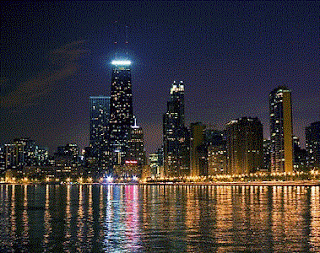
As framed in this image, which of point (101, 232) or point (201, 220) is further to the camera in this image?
point (201, 220)

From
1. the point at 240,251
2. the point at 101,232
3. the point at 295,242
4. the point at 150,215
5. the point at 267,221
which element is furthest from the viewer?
the point at 150,215

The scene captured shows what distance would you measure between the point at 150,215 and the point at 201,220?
9988 mm

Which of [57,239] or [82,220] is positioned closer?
[57,239]

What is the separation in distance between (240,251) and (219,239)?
21.1ft

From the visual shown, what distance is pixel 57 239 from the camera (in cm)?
4753

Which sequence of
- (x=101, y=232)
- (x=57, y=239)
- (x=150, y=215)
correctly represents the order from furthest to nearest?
(x=150, y=215) → (x=101, y=232) → (x=57, y=239)

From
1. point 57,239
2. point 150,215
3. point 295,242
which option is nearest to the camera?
point 295,242

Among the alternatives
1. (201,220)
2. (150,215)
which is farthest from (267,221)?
(150,215)

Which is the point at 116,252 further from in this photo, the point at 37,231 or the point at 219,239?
the point at 37,231

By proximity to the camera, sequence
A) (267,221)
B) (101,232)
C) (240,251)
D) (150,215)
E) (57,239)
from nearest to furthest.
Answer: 1. (240,251)
2. (57,239)
3. (101,232)
4. (267,221)
5. (150,215)

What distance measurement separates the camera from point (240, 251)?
39.4 metres

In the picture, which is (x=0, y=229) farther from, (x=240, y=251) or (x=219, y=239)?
(x=240, y=251)

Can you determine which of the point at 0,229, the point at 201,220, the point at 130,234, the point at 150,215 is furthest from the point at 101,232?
the point at 150,215

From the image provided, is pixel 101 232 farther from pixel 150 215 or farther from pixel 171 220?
pixel 150 215
